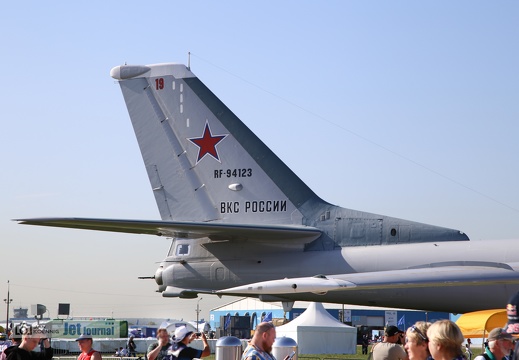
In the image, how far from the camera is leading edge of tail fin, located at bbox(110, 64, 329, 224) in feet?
57.9

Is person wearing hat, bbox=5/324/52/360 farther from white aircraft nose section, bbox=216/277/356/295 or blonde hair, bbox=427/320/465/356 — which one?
white aircraft nose section, bbox=216/277/356/295

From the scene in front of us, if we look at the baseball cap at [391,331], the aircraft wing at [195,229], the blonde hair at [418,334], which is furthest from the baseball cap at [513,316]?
the aircraft wing at [195,229]

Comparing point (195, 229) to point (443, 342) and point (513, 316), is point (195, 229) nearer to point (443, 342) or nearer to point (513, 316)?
point (513, 316)

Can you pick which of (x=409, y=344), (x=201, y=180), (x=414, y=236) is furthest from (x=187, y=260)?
(x=409, y=344)

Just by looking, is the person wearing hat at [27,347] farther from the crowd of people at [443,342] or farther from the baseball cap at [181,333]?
the crowd of people at [443,342]

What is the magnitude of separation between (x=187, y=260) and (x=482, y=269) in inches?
234

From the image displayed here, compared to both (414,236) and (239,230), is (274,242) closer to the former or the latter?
(239,230)

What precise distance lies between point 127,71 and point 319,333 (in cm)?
862

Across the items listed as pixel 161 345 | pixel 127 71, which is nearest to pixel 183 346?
pixel 161 345

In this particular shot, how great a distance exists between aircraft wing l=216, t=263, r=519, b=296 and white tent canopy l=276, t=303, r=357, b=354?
8.25m

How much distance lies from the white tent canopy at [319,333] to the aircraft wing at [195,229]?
21.8ft

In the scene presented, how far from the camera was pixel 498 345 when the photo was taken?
19.8 feet

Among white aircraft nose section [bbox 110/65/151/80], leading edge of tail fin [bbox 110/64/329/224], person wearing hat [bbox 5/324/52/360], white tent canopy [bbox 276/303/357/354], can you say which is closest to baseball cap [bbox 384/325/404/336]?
person wearing hat [bbox 5/324/52/360]

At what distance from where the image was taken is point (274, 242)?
Result: 54.8ft
